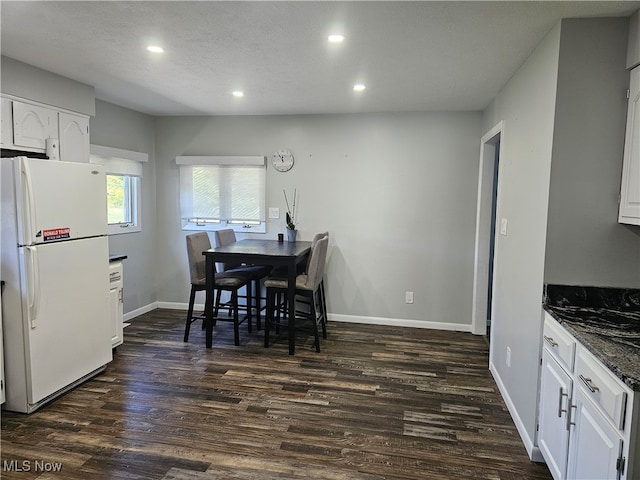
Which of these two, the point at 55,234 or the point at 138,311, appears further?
the point at 138,311

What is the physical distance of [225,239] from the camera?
468cm

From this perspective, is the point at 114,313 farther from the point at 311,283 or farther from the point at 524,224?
the point at 524,224

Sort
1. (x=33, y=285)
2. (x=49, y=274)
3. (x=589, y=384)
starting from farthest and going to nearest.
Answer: (x=49, y=274)
(x=33, y=285)
(x=589, y=384)

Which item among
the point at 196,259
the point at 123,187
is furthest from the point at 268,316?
the point at 123,187

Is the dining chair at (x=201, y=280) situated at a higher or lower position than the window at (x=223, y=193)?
lower

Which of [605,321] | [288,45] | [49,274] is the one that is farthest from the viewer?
[49,274]

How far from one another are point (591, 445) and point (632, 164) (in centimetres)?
131

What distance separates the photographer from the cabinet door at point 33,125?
298cm

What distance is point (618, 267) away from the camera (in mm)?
2172

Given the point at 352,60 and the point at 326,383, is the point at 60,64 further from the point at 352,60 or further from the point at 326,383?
the point at 326,383

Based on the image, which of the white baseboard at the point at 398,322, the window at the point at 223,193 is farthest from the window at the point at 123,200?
the white baseboard at the point at 398,322

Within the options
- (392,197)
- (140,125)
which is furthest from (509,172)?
(140,125)

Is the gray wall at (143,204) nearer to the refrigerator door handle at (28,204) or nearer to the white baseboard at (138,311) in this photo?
the white baseboard at (138,311)

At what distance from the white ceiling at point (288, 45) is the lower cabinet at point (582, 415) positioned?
1605 mm
